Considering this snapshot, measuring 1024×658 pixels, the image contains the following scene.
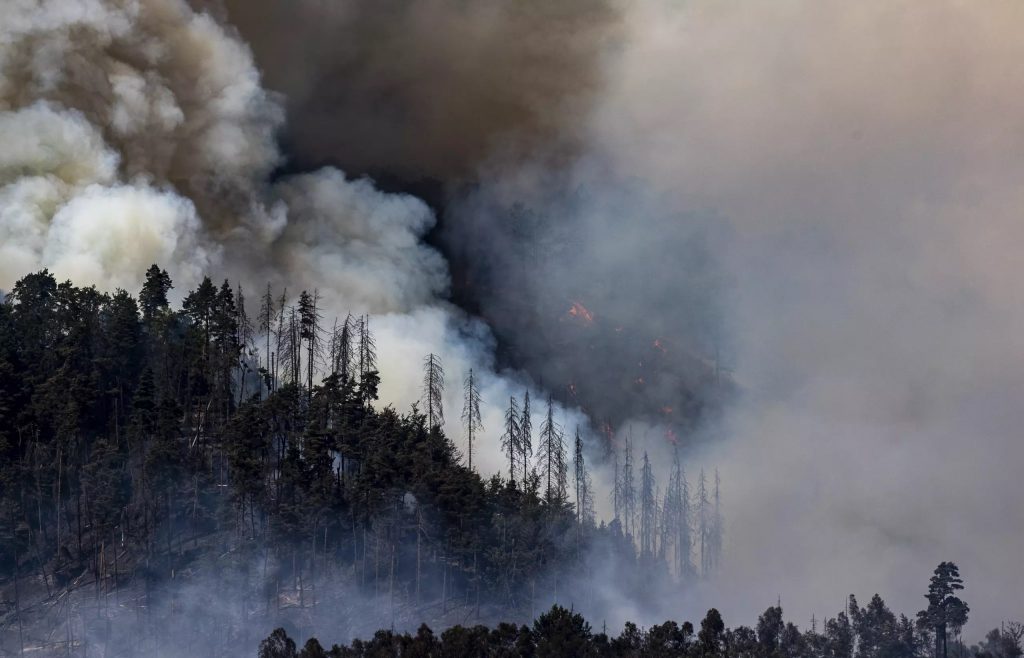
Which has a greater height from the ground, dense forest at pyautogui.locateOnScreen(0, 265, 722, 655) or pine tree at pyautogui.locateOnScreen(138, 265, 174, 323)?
pine tree at pyautogui.locateOnScreen(138, 265, 174, 323)

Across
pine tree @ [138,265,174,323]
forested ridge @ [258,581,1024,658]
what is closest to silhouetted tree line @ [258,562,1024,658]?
forested ridge @ [258,581,1024,658]

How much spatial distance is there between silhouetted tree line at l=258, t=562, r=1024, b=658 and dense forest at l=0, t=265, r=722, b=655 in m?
15.2

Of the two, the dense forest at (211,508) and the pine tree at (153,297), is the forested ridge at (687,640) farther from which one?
the pine tree at (153,297)

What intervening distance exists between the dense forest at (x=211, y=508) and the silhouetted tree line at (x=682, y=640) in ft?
50.0

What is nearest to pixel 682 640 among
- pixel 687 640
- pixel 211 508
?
A: pixel 687 640

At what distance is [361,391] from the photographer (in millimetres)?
180375

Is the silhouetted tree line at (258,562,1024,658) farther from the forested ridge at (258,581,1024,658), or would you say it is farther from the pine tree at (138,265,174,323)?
the pine tree at (138,265,174,323)

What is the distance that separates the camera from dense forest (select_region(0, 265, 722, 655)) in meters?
163

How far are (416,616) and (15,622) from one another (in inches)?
2072

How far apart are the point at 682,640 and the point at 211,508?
72.3 meters

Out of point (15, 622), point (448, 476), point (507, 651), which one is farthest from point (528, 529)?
point (15, 622)

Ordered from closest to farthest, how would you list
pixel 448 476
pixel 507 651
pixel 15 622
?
1. pixel 507 651
2. pixel 15 622
3. pixel 448 476

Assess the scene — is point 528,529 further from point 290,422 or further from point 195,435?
point 195,435

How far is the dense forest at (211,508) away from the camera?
163 metres
